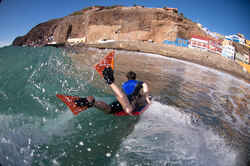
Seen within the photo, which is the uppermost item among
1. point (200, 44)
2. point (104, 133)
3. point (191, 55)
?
point (200, 44)

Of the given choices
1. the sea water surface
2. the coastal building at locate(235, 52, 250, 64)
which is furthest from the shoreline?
the sea water surface

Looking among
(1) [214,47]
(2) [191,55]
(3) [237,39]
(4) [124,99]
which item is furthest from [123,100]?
(3) [237,39]

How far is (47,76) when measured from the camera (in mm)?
6414

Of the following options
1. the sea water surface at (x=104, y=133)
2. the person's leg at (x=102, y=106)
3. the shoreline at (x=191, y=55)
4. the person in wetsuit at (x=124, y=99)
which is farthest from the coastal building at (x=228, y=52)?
the person's leg at (x=102, y=106)

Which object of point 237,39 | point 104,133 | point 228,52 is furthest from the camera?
point 237,39

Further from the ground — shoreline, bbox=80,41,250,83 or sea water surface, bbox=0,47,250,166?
shoreline, bbox=80,41,250,83

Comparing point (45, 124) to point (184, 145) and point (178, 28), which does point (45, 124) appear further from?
point (178, 28)

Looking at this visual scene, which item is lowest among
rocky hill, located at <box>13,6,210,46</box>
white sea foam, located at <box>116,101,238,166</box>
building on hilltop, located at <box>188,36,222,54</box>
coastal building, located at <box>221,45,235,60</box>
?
white sea foam, located at <box>116,101,238,166</box>

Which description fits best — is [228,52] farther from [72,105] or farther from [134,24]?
[72,105]

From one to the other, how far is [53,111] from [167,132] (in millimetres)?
3250

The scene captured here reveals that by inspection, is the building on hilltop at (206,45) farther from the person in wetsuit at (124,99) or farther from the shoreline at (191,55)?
the person in wetsuit at (124,99)

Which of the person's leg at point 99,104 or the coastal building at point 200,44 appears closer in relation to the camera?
the person's leg at point 99,104

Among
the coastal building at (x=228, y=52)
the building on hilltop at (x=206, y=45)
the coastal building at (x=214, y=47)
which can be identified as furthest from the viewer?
the building on hilltop at (x=206, y=45)

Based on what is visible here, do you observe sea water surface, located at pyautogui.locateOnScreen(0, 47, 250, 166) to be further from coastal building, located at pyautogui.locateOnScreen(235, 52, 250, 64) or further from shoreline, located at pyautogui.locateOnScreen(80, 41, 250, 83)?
coastal building, located at pyautogui.locateOnScreen(235, 52, 250, 64)
